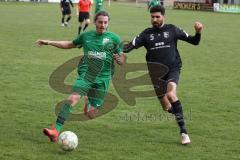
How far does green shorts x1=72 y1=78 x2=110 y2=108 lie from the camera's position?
26.0 feet

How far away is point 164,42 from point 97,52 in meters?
1.03

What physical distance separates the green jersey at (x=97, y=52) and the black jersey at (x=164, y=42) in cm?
43

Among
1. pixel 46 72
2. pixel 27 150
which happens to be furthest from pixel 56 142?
→ pixel 46 72

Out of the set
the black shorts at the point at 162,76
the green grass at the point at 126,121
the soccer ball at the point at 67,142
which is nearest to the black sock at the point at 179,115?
the green grass at the point at 126,121

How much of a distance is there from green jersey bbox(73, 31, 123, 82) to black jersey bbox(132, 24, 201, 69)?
1.42ft

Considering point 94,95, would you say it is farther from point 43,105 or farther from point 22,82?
point 22,82

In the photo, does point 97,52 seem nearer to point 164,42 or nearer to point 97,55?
point 97,55

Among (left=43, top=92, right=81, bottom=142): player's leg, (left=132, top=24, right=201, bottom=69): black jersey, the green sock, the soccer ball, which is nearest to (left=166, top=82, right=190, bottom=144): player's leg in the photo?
(left=132, top=24, right=201, bottom=69): black jersey

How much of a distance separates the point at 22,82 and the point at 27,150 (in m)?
5.38

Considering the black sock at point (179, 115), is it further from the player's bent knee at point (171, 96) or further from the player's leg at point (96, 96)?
the player's leg at point (96, 96)

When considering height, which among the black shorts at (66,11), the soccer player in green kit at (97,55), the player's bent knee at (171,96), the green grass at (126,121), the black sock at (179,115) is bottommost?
the black shorts at (66,11)

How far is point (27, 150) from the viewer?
277 inches

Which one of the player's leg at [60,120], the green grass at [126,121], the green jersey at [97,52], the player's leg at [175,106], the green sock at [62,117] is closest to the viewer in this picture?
the green grass at [126,121]

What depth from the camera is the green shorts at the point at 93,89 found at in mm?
7938
